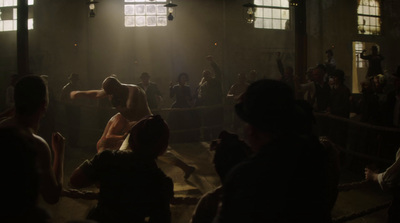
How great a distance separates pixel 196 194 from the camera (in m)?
6.47

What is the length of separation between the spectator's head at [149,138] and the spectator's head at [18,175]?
43.2 inches

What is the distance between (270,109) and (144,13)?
14.2 m

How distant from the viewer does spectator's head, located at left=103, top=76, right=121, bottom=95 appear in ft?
18.7

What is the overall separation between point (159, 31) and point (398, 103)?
10147mm

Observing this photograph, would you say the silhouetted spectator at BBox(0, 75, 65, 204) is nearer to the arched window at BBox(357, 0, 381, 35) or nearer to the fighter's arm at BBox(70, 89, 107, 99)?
the fighter's arm at BBox(70, 89, 107, 99)

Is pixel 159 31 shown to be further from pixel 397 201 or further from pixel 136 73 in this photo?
pixel 397 201

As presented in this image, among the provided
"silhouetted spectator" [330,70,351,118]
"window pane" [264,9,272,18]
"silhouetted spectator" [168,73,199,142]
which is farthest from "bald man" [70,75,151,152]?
"window pane" [264,9,272,18]

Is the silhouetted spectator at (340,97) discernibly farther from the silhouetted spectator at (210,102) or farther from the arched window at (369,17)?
the arched window at (369,17)

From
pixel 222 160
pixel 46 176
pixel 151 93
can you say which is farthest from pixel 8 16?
pixel 222 160

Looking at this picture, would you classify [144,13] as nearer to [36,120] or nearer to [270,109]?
[36,120]

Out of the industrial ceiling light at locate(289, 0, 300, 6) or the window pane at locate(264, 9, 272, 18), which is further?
the window pane at locate(264, 9, 272, 18)

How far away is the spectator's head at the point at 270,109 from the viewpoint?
1.79 m

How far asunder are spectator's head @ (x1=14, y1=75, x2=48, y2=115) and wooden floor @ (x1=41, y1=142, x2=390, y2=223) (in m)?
1.96

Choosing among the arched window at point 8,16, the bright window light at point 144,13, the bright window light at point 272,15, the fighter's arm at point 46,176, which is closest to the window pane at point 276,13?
the bright window light at point 272,15
